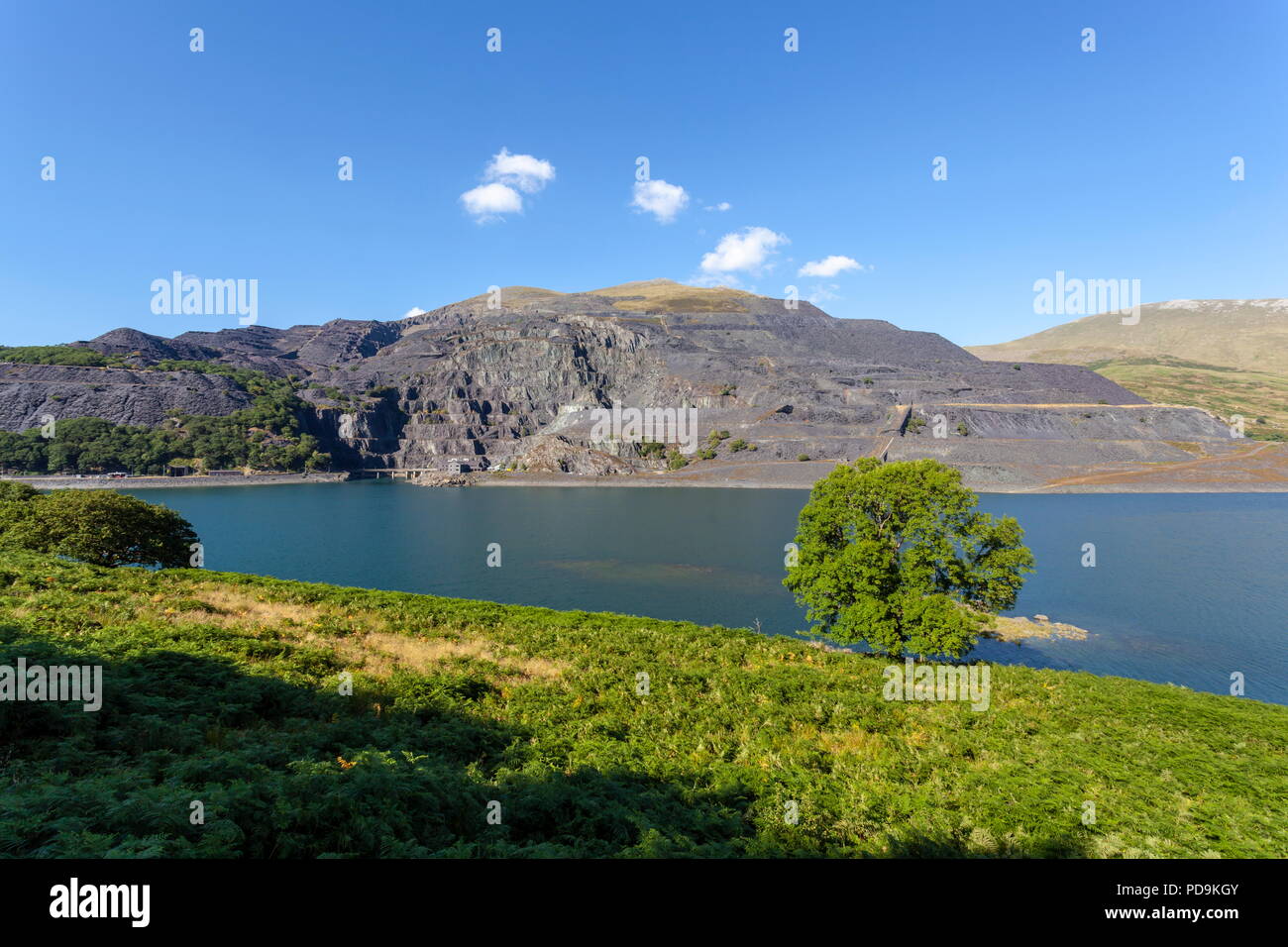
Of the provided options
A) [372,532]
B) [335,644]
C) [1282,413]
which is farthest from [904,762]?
[1282,413]

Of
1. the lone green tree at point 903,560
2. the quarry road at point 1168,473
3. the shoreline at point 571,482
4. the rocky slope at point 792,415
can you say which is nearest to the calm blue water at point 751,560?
the shoreline at point 571,482

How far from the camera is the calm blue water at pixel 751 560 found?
121 feet

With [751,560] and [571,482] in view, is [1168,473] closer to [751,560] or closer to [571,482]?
[751,560]

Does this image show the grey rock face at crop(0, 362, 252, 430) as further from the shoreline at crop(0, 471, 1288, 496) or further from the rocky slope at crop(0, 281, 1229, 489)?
the shoreline at crop(0, 471, 1288, 496)

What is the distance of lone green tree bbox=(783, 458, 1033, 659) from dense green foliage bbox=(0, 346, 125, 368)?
843ft

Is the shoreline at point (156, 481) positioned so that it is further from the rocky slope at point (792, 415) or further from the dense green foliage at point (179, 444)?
the rocky slope at point (792, 415)

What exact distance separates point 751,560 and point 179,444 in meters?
180

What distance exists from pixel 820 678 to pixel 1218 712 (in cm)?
1290

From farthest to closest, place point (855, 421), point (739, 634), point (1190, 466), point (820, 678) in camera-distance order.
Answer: point (855, 421)
point (1190, 466)
point (739, 634)
point (820, 678)

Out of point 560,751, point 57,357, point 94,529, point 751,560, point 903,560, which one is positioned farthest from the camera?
point 57,357

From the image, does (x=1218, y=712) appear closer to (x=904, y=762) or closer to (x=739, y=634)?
(x=904, y=762)

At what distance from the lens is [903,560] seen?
2733 centimetres

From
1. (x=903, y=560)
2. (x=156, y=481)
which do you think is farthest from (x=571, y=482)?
(x=903, y=560)

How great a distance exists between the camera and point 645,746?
1349 centimetres
